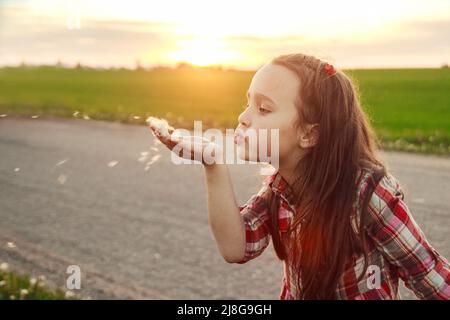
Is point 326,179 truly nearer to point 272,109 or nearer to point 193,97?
point 272,109

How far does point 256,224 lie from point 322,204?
0.25m

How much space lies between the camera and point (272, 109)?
79.2 inches

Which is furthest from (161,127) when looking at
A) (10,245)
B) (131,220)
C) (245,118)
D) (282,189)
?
(131,220)

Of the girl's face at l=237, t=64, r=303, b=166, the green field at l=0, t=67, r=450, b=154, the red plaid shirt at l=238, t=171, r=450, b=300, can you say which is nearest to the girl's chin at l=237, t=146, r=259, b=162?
the girl's face at l=237, t=64, r=303, b=166

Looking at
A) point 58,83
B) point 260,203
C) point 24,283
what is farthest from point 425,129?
point 58,83

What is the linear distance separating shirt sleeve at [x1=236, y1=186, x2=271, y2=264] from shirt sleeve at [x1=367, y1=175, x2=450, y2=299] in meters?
0.36

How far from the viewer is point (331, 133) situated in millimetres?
2096

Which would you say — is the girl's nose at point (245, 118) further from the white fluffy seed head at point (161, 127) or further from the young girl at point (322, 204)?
the white fluffy seed head at point (161, 127)

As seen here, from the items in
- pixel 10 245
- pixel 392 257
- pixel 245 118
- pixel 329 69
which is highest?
pixel 329 69

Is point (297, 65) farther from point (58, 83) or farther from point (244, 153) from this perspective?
point (58, 83)

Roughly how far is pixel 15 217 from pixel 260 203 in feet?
17.6

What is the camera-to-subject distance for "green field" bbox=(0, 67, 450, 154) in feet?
48.1

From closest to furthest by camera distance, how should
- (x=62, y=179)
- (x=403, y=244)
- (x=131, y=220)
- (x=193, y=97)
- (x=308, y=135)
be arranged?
1. (x=403, y=244)
2. (x=308, y=135)
3. (x=131, y=220)
4. (x=62, y=179)
5. (x=193, y=97)

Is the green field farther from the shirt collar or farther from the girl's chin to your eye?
the girl's chin
